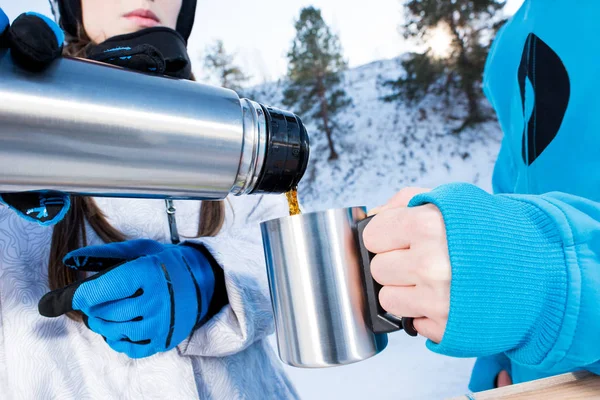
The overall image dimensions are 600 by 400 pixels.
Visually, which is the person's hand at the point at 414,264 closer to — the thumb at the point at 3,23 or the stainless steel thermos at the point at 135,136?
the stainless steel thermos at the point at 135,136

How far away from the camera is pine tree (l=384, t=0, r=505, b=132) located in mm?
5738

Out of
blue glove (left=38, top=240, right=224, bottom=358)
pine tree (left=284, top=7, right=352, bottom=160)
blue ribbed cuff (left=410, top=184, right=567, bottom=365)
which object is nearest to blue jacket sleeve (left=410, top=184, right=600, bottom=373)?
blue ribbed cuff (left=410, top=184, right=567, bottom=365)

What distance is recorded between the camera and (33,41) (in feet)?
1.11

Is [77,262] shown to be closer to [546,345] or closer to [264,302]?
[264,302]

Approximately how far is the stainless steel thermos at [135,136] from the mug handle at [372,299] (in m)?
0.11

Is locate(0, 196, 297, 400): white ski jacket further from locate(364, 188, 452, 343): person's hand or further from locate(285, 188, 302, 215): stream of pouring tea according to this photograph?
locate(364, 188, 452, 343): person's hand

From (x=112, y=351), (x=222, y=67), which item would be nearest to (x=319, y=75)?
(x=222, y=67)

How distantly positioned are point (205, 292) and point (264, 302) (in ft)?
0.38

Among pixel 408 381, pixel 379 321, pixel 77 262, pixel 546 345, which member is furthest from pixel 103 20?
pixel 408 381

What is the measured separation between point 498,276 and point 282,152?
0.79 ft

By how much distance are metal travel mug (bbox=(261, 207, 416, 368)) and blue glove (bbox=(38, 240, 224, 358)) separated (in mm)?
199

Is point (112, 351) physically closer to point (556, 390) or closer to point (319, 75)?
point (556, 390)

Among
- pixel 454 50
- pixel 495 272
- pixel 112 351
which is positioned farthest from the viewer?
pixel 454 50

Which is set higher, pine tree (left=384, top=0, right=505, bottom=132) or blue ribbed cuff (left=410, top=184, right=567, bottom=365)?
pine tree (left=384, top=0, right=505, bottom=132)
